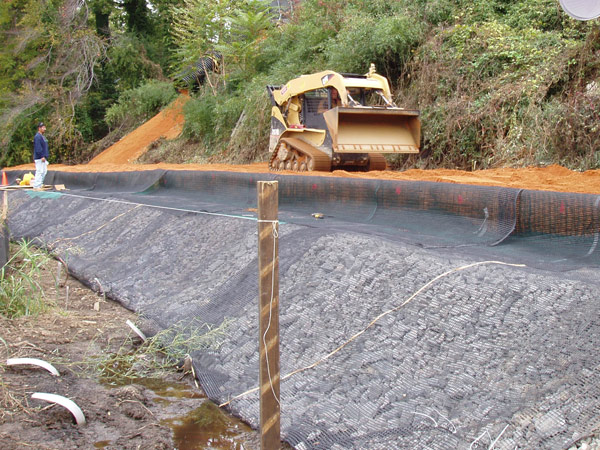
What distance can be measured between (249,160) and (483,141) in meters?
8.59

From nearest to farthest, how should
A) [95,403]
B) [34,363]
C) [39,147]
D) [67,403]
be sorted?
1. [67,403]
2. [95,403]
3. [34,363]
4. [39,147]

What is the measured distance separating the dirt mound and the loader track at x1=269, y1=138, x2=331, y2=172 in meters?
12.9

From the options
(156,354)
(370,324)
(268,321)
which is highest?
(268,321)

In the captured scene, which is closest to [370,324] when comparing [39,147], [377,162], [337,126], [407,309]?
[407,309]

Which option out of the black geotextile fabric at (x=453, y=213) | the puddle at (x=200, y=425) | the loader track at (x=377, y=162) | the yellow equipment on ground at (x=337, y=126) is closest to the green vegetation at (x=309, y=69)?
the loader track at (x=377, y=162)

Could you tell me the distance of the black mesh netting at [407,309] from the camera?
9.41ft

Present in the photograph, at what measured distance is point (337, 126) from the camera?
404 inches

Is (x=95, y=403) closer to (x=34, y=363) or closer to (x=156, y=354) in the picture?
(x=34, y=363)

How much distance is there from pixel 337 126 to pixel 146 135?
1862 centimetres

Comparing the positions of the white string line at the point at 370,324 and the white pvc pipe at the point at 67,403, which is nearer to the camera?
the white pvc pipe at the point at 67,403

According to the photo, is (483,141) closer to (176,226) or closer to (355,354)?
(176,226)

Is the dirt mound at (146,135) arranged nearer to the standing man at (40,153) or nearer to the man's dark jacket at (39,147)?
the standing man at (40,153)

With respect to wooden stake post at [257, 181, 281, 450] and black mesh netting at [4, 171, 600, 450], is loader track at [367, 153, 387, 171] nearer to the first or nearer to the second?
black mesh netting at [4, 171, 600, 450]

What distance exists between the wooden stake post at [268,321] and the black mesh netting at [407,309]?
0.81ft
